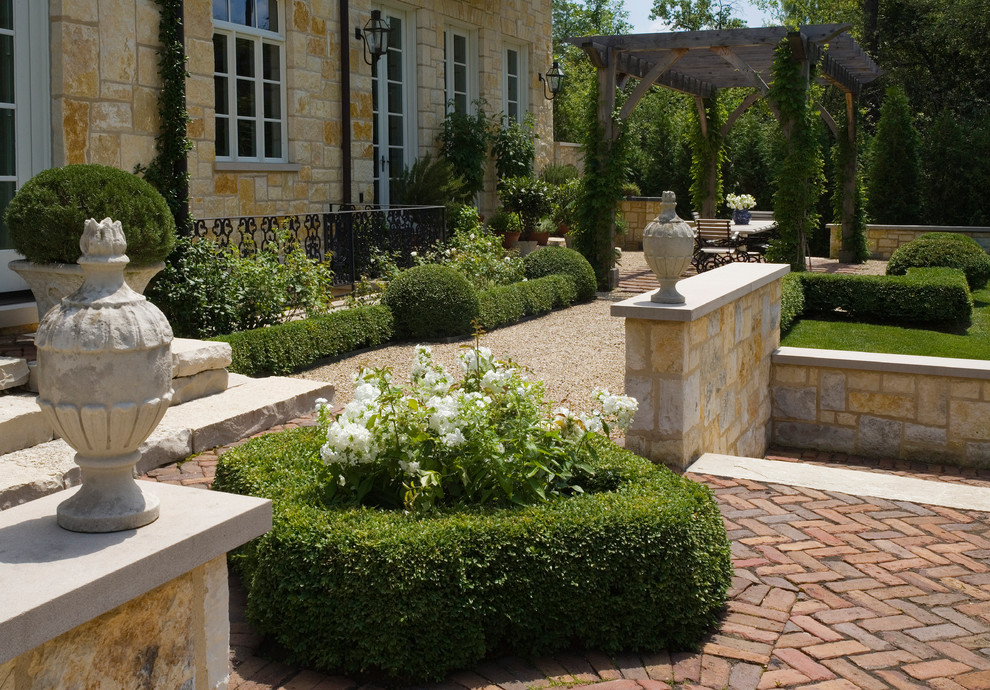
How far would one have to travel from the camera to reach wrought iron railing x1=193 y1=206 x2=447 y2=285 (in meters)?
9.45

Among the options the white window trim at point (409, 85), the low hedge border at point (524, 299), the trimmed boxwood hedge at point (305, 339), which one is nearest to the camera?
the trimmed boxwood hedge at point (305, 339)

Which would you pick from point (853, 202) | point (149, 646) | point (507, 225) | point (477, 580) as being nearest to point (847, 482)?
point (477, 580)

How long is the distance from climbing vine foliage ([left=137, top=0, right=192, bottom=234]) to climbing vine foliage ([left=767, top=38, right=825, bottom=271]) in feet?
25.9

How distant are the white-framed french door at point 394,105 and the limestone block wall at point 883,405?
22.1 ft

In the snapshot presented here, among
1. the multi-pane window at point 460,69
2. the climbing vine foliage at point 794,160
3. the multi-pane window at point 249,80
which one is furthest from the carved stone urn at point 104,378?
the multi-pane window at point 460,69

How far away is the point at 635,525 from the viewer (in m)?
3.42

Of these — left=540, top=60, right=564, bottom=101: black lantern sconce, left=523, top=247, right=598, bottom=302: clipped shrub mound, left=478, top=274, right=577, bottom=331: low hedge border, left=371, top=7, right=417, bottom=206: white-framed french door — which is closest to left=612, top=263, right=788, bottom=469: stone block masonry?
left=478, top=274, right=577, bottom=331: low hedge border

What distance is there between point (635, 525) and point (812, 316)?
29.6ft

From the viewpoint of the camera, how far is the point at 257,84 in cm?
1043

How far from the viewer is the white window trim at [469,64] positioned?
14.1 metres

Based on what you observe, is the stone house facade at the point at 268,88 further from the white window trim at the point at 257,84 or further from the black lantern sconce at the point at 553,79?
the black lantern sconce at the point at 553,79

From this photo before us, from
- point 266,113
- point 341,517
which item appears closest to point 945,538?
point 341,517

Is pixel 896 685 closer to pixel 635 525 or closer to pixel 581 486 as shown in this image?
pixel 635 525

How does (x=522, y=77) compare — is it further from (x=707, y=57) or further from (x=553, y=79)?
(x=707, y=57)
